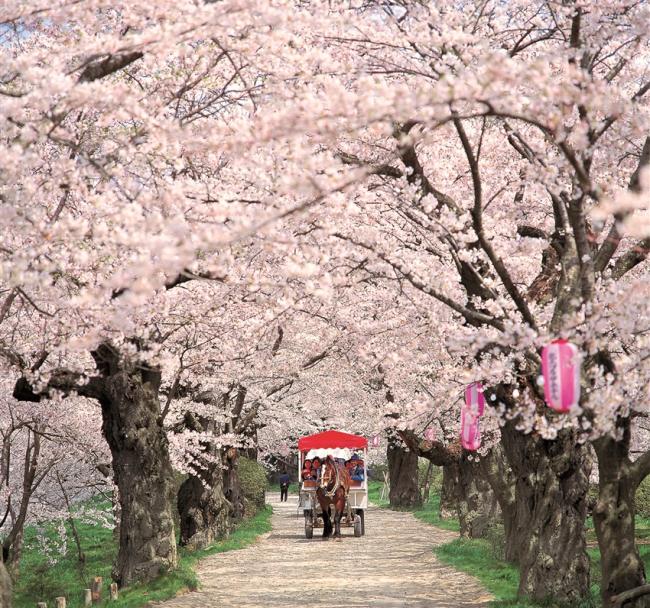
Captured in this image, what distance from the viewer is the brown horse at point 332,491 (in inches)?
956

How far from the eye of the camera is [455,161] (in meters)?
15.0

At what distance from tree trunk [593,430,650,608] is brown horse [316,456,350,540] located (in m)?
14.9

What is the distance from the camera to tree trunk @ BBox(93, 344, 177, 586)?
14539 mm

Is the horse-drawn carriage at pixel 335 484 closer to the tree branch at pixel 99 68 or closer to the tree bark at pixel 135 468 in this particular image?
the tree bark at pixel 135 468

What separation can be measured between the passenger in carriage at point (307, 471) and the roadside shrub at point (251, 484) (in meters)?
5.79

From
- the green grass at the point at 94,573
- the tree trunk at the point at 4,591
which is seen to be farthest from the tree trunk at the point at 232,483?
the tree trunk at the point at 4,591

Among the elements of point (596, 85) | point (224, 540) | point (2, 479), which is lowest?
point (224, 540)

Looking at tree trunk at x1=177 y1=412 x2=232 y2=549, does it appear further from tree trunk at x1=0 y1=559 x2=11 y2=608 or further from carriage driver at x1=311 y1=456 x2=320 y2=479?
tree trunk at x1=0 y1=559 x2=11 y2=608

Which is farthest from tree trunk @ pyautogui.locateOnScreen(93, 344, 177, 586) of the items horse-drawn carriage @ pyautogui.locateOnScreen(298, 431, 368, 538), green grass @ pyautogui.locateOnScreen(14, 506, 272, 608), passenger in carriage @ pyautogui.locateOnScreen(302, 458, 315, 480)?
passenger in carriage @ pyautogui.locateOnScreen(302, 458, 315, 480)

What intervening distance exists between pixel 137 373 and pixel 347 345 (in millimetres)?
6698

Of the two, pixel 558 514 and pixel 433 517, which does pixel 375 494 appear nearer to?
pixel 433 517

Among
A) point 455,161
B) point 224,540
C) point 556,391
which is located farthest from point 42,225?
point 224,540

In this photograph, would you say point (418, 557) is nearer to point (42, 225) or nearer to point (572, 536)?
point (572, 536)

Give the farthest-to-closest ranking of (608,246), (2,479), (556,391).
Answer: (2,479) < (608,246) < (556,391)
